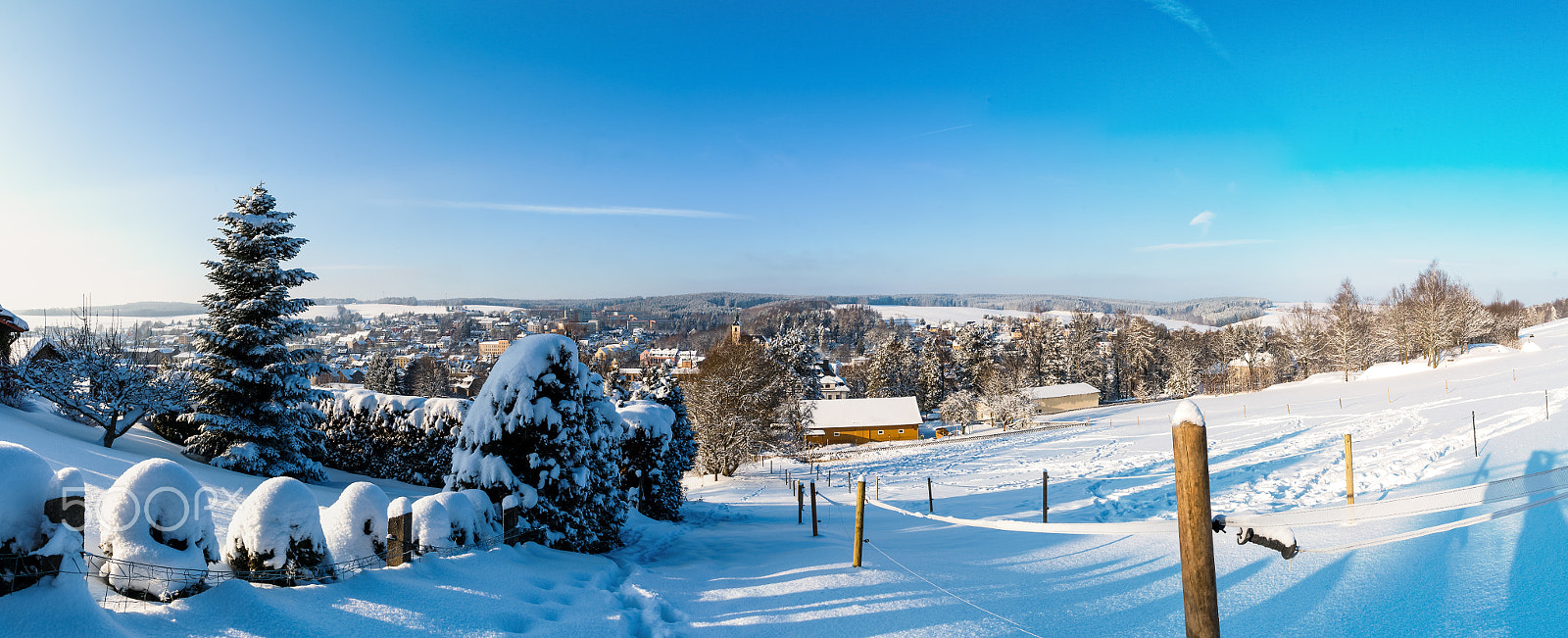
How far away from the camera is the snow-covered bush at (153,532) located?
136 inches

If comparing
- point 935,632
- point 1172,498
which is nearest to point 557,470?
point 935,632

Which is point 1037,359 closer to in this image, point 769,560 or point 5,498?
point 769,560

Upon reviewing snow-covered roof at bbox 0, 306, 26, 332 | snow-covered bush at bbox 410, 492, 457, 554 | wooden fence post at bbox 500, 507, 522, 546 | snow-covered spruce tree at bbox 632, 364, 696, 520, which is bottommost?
snow-covered spruce tree at bbox 632, 364, 696, 520

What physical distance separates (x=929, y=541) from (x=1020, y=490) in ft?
31.8

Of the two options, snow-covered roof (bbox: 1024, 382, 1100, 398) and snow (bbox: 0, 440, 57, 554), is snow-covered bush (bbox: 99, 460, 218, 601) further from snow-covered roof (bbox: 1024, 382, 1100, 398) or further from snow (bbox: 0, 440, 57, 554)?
snow-covered roof (bbox: 1024, 382, 1100, 398)

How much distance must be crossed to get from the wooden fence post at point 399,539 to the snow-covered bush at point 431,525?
0.96ft

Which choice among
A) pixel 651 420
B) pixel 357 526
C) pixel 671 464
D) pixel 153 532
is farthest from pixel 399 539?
pixel 671 464

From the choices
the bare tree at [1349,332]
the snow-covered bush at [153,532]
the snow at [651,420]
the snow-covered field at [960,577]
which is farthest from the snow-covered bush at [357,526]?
the bare tree at [1349,332]

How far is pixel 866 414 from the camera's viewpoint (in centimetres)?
5184

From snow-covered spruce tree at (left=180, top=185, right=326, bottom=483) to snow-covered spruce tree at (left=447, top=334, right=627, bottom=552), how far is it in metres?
7.72

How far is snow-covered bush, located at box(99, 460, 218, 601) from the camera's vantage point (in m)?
3.45

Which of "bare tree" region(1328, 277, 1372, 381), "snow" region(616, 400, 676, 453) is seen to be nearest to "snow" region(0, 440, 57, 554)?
"snow" region(616, 400, 676, 453)

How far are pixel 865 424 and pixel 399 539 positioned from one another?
47.1 m

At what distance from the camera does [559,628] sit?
4.82m
